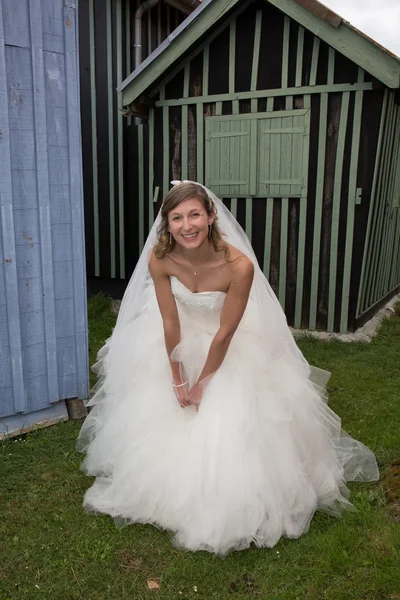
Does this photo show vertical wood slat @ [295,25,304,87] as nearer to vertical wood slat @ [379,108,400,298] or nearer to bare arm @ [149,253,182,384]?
vertical wood slat @ [379,108,400,298]

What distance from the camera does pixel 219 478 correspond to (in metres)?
2.77

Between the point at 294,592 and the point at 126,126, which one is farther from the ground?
the point at 126,126

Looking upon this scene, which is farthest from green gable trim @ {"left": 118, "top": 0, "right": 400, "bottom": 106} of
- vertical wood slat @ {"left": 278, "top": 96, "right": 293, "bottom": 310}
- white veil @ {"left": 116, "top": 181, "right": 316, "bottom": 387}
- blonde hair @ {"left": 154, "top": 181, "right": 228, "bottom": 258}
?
blonde hair @ {"left": 154, "top": 181, "right": 228, "bottom": 258}

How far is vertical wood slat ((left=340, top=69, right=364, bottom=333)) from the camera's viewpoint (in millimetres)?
6090

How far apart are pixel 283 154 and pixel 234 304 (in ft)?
13.8

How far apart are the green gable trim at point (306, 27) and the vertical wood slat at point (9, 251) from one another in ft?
11.3

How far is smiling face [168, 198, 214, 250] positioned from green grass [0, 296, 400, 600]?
1663 millimetres

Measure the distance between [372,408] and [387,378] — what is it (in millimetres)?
886

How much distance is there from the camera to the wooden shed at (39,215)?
3674 mm

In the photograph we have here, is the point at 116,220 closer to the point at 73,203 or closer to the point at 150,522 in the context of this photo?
the point at 73,203

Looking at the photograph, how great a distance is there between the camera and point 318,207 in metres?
6.53

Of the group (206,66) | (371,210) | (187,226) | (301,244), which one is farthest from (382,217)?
(187,226)

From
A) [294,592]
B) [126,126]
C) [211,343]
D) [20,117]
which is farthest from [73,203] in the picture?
[126,126]

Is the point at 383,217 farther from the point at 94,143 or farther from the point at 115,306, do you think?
the point at 94,143
